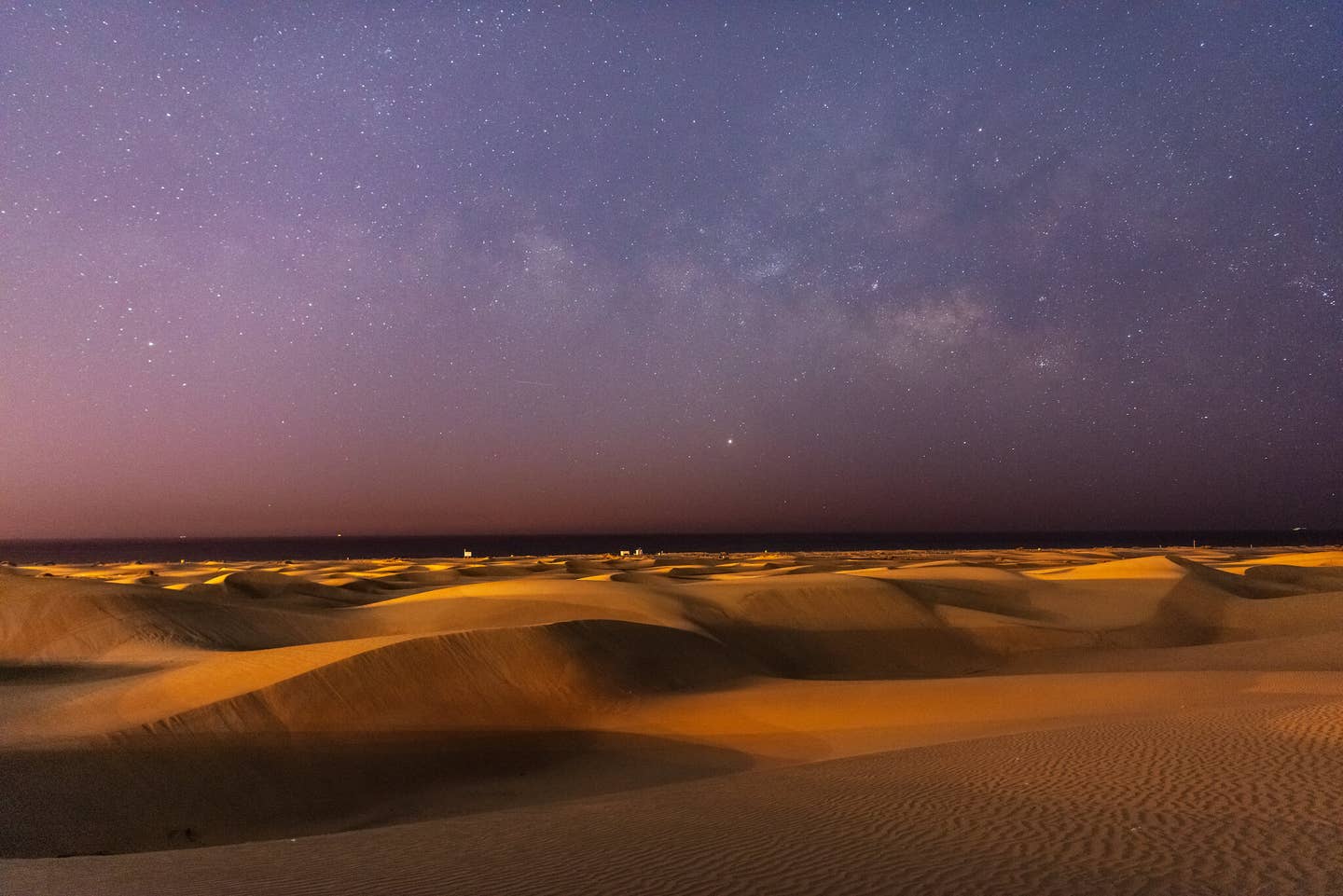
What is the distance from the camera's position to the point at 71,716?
46.6 feet

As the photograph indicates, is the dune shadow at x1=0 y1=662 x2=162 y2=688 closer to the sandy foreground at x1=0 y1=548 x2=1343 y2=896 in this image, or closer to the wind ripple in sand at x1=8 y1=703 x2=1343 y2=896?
the sandy foreground at x1=0 y1=548 x2=1343 y2=896

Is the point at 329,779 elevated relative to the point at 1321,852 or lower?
lower

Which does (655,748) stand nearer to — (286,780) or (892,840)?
(286,780)

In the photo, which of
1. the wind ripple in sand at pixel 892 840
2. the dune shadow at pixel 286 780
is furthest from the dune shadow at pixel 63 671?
the wind ripple in sand at pixel 892 840

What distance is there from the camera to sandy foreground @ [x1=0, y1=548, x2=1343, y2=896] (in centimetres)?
661

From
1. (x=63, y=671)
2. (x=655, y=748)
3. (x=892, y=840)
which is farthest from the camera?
(x=63, y=671)

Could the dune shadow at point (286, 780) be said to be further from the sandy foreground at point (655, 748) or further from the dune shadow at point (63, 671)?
the dune shadow at point (63, 671)

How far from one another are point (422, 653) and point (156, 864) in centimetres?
948

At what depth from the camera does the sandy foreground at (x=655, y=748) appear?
6605 mm

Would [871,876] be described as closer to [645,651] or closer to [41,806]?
[41,806]

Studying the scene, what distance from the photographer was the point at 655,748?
542 inches

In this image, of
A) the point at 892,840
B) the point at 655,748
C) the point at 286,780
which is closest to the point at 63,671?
the point at 286,780

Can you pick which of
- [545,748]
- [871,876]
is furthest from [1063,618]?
[871,876]

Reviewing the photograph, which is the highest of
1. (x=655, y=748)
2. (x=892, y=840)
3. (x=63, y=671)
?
(x=892, y=840)
